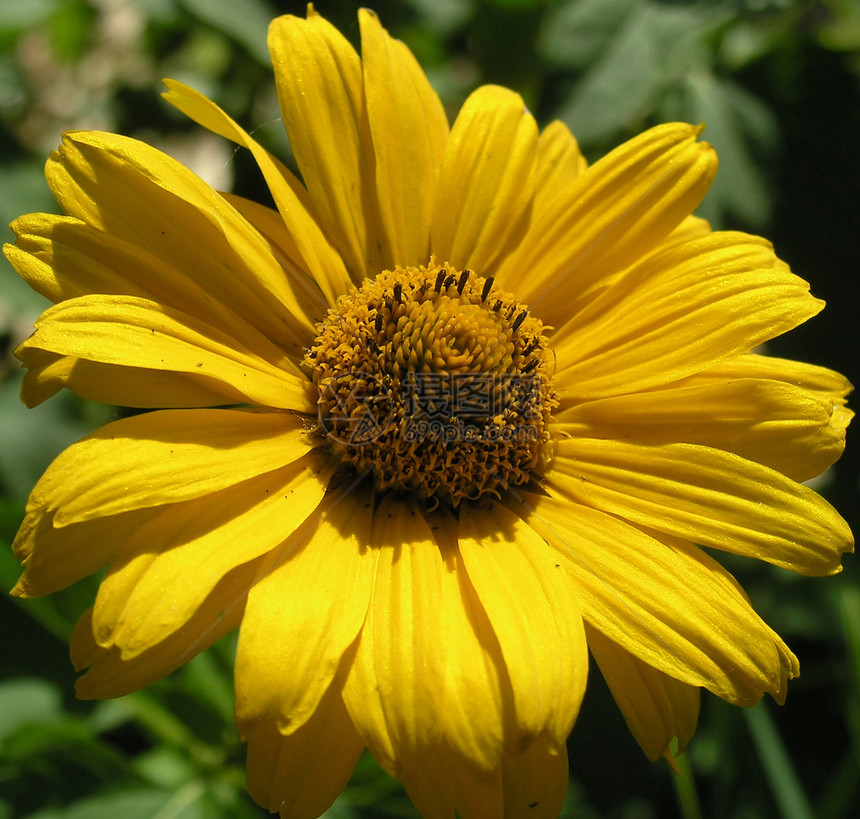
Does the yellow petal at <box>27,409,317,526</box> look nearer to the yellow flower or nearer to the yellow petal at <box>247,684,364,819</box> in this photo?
the yellow flower

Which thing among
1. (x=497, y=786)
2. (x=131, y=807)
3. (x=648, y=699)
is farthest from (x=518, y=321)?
(x=131, y=807)

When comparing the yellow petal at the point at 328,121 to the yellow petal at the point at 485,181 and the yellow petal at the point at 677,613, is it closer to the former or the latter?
the yellow petal at the point at 485,181

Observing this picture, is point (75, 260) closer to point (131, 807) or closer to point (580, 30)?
point (131, 807)

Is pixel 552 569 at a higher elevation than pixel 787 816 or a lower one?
higher

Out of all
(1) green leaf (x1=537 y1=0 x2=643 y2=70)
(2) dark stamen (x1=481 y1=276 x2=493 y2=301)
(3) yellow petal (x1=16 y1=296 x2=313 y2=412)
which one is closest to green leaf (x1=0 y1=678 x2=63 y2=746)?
(3) yellow petal (x1=16 y1=296 x2=313 y2=412)

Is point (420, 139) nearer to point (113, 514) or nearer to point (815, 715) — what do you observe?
point (113, 514)

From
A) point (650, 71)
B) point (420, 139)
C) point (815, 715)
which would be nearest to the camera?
point (420, 139)

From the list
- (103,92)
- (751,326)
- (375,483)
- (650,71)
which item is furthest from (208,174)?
(751,326)
